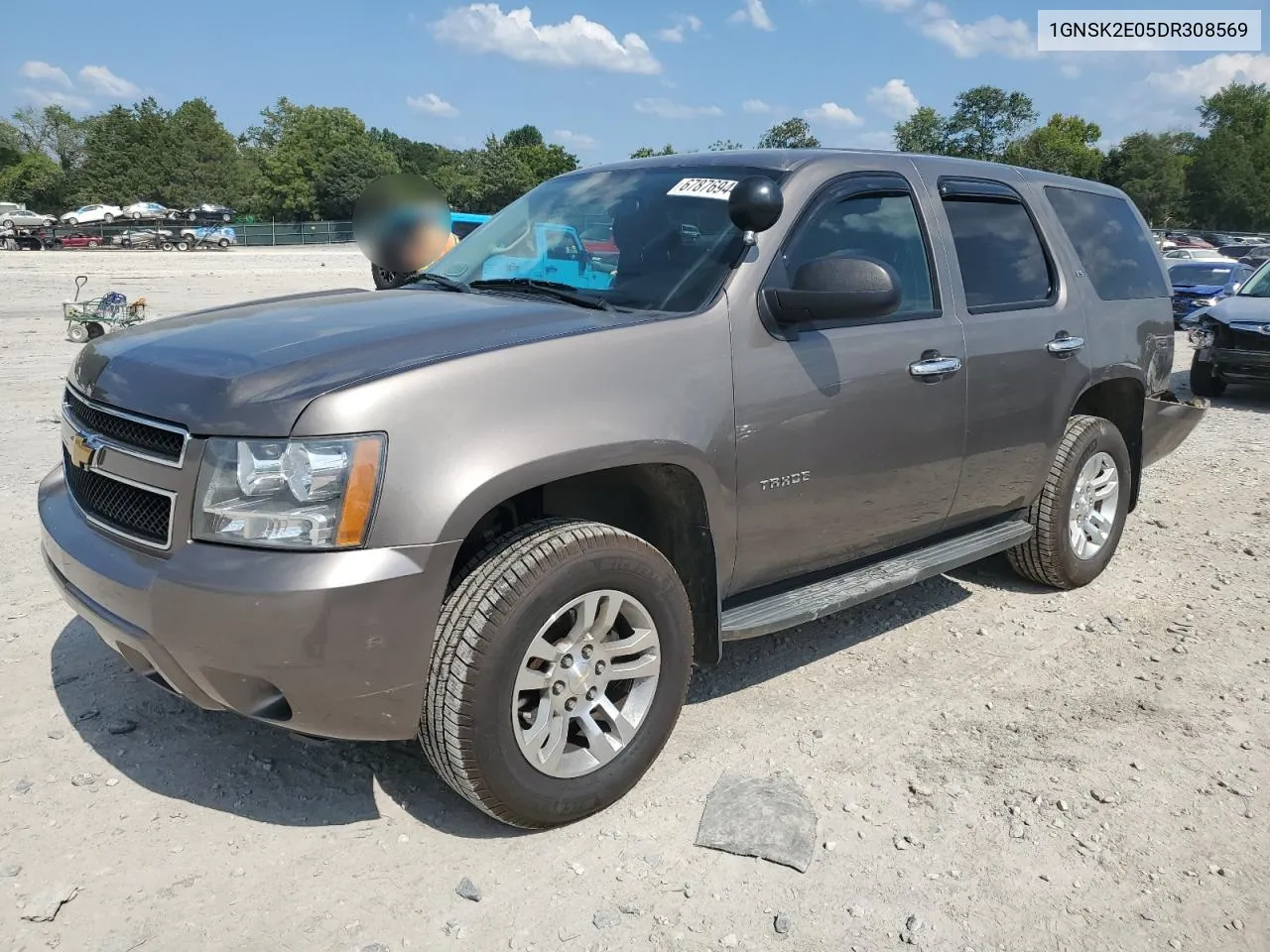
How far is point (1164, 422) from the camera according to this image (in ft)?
17.7

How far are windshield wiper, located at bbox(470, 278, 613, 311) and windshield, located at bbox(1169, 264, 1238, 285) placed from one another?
1775 centimetres

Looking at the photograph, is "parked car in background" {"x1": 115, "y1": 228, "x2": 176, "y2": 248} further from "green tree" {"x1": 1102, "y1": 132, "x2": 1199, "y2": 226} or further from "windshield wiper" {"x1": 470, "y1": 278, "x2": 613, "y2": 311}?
"green tree" {"x1": 1102, "y1": 132, "x2": 1199, "y2": 226}

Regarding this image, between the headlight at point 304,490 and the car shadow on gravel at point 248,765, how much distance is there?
1027 millimetres

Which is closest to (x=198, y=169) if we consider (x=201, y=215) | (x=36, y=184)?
(x=36, y=184)

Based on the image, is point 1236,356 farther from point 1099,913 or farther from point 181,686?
point 181,686

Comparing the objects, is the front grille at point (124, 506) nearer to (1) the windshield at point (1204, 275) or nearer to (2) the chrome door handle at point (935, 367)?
(2) the chrome door handle at point (935, 367)

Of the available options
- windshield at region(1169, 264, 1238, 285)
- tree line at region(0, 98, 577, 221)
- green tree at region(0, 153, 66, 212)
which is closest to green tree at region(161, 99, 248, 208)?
tree line at region(0, 98, 577, 221)

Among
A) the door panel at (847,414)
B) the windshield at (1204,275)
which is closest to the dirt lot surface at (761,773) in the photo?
the door panel at (847,414)

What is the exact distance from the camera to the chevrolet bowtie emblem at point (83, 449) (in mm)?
2857

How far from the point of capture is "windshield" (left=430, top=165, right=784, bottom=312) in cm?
327

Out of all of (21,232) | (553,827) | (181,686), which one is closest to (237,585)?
(181,686)

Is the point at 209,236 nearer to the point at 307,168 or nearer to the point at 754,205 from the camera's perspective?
the point at 307,168

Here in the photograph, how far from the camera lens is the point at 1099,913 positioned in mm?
2637

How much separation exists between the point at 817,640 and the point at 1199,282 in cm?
1724
